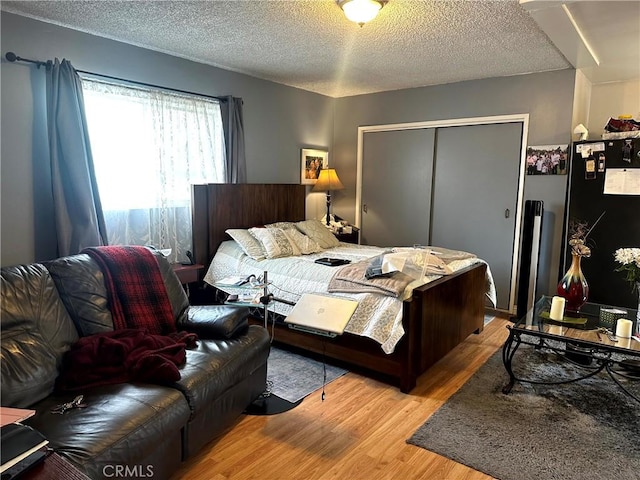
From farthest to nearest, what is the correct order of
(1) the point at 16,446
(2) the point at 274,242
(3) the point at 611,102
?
(3) the point at 611,102 < (2) the point at 274,242 < (1) the point at 16,446

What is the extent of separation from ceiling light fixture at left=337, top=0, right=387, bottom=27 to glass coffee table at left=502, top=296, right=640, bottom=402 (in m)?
2.08

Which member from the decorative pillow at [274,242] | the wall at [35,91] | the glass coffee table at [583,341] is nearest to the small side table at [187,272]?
the decorative pillow at [274,242]

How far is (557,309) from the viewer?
2768 millimetres

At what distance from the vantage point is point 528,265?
4.02m

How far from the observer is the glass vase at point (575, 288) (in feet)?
9.29

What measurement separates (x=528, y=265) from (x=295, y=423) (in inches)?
109

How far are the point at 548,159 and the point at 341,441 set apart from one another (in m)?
3.29

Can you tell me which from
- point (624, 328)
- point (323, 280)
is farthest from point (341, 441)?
point (624, 328)

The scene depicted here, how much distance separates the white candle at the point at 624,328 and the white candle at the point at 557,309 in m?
0.32

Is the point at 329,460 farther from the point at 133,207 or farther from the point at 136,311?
the point at 133,207

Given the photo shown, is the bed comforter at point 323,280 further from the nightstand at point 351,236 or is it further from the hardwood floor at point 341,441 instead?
the nightstand at point 351,236

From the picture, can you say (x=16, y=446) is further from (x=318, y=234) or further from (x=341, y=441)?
(x=318, y=234)

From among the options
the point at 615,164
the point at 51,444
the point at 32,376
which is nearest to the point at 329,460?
the point at 51,444

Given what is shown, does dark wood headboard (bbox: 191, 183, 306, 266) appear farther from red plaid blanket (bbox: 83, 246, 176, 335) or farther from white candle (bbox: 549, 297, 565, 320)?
white candle (bbox: 549, 297, 565, 320)
